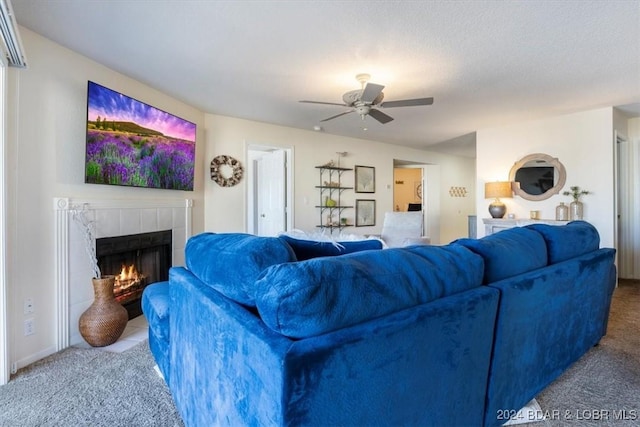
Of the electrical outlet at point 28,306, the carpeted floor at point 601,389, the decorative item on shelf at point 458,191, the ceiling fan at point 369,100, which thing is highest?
the ceiling fan at point 369,100

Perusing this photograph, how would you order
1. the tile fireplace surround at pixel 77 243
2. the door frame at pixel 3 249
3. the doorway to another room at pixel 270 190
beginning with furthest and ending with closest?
the doorway to another room at pixel 270 190
the tile fireplace surround at pixel 77 243
the door frame at pixel 3 249

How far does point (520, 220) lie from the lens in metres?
4.52

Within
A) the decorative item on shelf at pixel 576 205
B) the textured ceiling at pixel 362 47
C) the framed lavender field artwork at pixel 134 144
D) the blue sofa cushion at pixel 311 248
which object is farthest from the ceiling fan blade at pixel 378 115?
the decorative item on shelf at pixel 576 205

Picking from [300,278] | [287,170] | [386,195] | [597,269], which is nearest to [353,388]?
[300,278]

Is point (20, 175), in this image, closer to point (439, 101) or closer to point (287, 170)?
point (287, 170)

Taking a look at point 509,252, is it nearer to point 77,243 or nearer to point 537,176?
point 77,243

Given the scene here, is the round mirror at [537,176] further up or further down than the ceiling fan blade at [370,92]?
further down

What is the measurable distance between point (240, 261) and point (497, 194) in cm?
463

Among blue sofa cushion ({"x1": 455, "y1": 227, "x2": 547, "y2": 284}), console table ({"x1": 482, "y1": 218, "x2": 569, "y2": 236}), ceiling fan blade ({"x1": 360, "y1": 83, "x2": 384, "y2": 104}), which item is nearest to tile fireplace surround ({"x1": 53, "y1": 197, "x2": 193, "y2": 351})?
ceiling fan blade ({"x1": 360, "y1": 83, "x2": 384, "y2": 104})

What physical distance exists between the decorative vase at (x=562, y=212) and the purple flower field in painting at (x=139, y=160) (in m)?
4.65

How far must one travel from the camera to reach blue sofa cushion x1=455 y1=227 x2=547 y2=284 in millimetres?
1417

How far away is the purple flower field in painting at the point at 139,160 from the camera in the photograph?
2.74 m

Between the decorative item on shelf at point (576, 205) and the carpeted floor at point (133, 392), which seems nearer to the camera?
the carpeted floor at point (133, 392)

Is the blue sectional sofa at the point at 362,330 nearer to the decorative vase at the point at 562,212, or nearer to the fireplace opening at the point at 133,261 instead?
the fireplace opening at the point at 133,261
